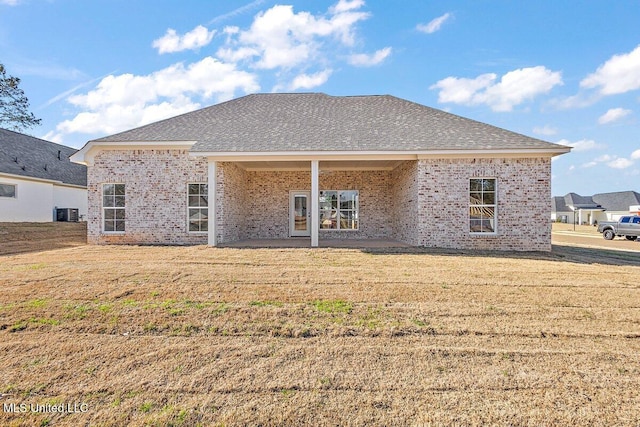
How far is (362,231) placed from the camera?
15.5m

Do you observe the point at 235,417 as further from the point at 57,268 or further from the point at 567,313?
the point at 57,268

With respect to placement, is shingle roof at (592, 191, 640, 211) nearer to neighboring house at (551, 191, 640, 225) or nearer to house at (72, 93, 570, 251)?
neighboring house at (551, 191, 640, 225)

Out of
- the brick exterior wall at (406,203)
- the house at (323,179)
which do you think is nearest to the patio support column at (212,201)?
the house at (323,179)

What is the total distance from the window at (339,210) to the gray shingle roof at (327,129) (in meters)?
3.38

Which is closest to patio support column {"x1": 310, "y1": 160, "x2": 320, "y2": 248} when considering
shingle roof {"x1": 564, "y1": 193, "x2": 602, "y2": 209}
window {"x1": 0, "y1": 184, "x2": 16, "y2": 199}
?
window {"x1": 0, "y1": 184, "x2": 16, "y2": 199}

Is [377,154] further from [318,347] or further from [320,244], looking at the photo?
[318,347]

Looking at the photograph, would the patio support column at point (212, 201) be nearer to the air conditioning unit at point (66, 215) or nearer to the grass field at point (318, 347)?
the grass field at point (318, 347)

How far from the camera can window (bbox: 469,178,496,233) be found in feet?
38.3

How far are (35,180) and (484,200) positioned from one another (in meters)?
25.2

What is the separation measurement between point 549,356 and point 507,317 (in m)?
1.13

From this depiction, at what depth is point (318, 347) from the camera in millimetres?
4145

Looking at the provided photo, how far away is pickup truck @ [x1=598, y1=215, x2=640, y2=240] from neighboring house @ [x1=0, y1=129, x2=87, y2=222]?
3596 cm

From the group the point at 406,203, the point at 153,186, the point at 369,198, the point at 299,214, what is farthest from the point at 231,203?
the point at 406,203

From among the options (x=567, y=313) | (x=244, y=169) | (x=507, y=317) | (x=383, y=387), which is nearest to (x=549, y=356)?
(x=507, y=317)
